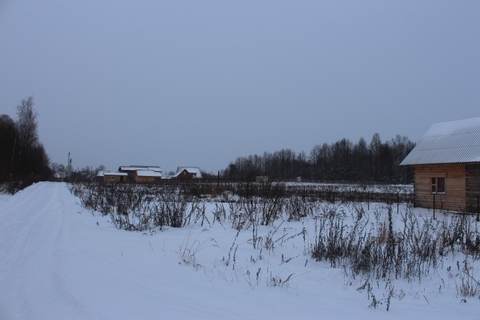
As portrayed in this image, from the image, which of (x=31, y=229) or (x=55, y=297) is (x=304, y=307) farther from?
(x=31, y=229)

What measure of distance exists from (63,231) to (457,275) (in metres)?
8.69

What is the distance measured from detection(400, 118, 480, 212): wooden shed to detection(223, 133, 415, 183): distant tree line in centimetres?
5482

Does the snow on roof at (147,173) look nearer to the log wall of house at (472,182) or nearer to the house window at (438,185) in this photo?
the house window at (438,185)

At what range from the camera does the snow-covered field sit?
3.83 meters

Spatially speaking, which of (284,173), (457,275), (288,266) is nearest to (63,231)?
(288,266)

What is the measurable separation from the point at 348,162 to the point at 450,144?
78156mm

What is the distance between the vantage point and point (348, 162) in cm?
9775

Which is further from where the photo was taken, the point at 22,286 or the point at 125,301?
the point at 22,286

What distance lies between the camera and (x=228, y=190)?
20406 millimetres

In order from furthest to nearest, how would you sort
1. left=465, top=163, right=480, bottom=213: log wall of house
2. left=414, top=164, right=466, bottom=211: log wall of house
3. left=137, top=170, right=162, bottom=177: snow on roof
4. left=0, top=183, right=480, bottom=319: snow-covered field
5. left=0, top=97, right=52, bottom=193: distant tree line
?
left=137, top=170, right=162, bottom=177: snow on roof
left=0, top=97, right=52, bottom=193: distant tree line
left=414, top=164, right=466, bottom=211: log wall of house
left=465, top=163, right=480, bottom=213: log wall of house
left=0, top=183, right=480, bottom=319: snow-covered field

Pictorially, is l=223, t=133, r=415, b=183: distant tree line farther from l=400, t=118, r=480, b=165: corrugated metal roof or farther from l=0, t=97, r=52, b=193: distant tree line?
l=400, t=118, r=480, b=165: corrugated metal roof

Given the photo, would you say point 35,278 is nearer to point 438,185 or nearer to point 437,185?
point 437,185

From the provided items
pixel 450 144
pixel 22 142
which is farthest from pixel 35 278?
pixel 22 142

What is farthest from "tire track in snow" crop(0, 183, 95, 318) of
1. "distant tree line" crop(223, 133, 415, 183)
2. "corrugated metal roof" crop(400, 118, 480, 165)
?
"distant tree line" crop(223, 133, 415, 183)
